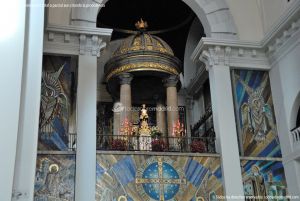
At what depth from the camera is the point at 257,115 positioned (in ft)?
41.8

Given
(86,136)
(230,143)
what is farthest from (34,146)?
(230,143)

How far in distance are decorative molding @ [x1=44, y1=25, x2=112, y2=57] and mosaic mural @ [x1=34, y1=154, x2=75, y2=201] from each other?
116 inches

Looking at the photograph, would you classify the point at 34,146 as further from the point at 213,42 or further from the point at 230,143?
the point at 213,42

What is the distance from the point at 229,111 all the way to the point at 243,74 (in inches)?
58.6

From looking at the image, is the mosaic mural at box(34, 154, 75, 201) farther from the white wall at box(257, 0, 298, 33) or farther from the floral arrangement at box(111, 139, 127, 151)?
the white wall at box(257, 0, 298, 33)

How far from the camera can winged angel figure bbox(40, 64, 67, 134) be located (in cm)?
1116

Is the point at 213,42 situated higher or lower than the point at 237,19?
lower

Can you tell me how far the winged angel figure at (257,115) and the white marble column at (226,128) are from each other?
1.65 ft

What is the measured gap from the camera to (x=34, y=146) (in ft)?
10.8

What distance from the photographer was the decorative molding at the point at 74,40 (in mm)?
11781

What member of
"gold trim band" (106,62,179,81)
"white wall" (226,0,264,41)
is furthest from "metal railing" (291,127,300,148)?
"gold trim band" (106,62,179,81)

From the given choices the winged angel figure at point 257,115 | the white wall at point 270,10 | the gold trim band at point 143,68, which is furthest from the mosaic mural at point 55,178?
the white wall at point 270,10

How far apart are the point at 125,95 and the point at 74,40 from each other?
251cm

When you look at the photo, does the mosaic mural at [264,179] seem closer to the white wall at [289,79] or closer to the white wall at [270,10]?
the white wall at [289,79]
